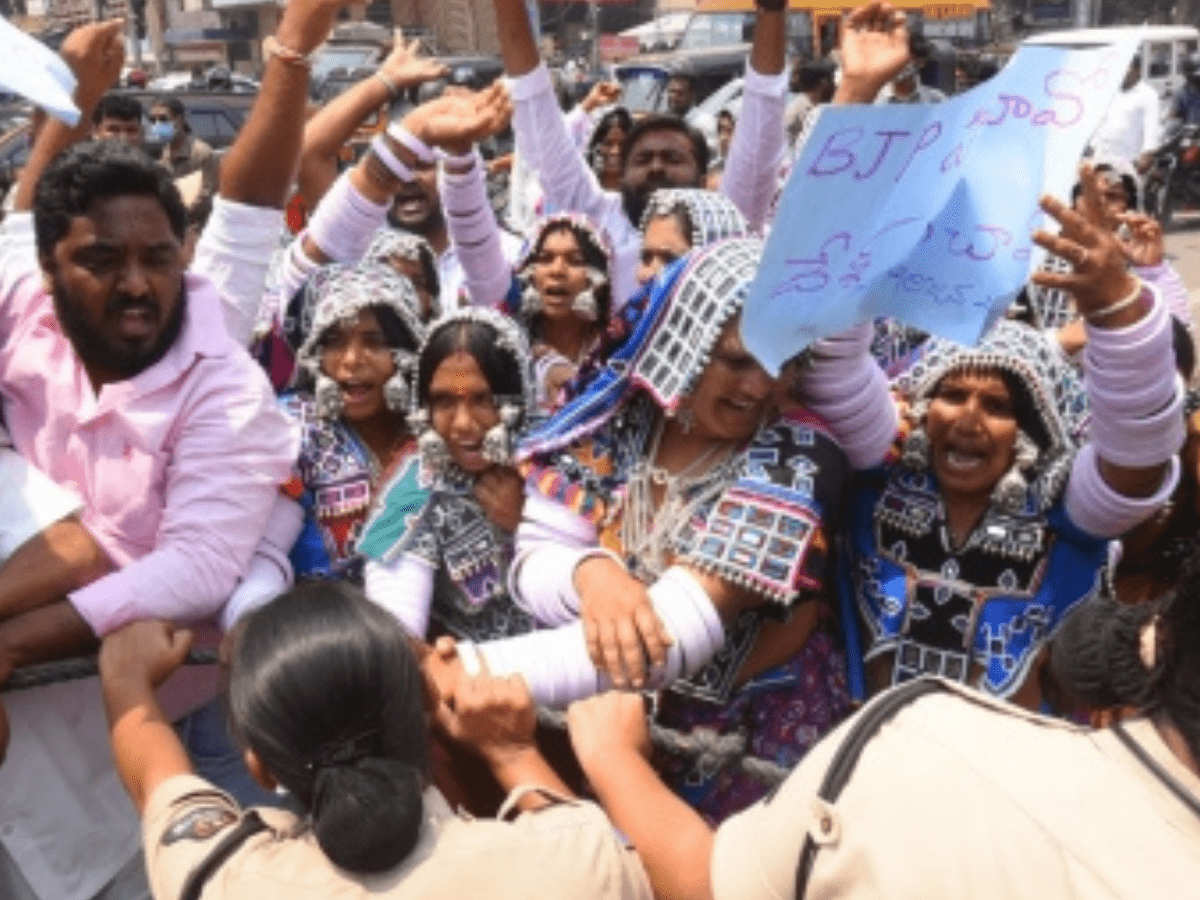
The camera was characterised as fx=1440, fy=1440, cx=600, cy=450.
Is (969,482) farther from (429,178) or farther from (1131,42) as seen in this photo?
(429,178)

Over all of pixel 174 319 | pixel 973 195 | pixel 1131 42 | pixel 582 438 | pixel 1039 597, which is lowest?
pixel 1039 597

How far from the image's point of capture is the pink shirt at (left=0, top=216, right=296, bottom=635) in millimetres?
2178

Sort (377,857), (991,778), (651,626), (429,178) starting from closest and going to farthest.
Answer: (991,778) < (377,857) < (651,626) < (429,178)

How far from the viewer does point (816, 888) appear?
1282 millimetres

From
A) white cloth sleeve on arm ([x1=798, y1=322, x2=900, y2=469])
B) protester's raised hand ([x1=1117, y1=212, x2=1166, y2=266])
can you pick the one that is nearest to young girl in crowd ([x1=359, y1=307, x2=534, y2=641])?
white cloth sleeve on arm ([x1=798, y1=322, x2=900, y2=469])

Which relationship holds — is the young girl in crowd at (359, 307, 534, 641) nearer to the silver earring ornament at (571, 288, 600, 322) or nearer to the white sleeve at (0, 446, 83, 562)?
the white sleeve at (0, 446, 83, 562)

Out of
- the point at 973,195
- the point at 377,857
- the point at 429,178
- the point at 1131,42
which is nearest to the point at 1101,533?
the point at 973,195

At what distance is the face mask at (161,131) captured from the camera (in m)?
9.97

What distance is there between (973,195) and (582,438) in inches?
26.3

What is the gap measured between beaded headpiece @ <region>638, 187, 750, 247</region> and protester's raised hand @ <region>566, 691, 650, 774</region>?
1.16 meters

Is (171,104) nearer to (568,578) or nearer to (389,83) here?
(389,83)

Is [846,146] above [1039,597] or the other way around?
above

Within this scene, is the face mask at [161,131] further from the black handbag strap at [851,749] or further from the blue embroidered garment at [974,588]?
the black handbag strap at [851,749]

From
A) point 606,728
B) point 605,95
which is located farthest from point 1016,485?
point 605,95
